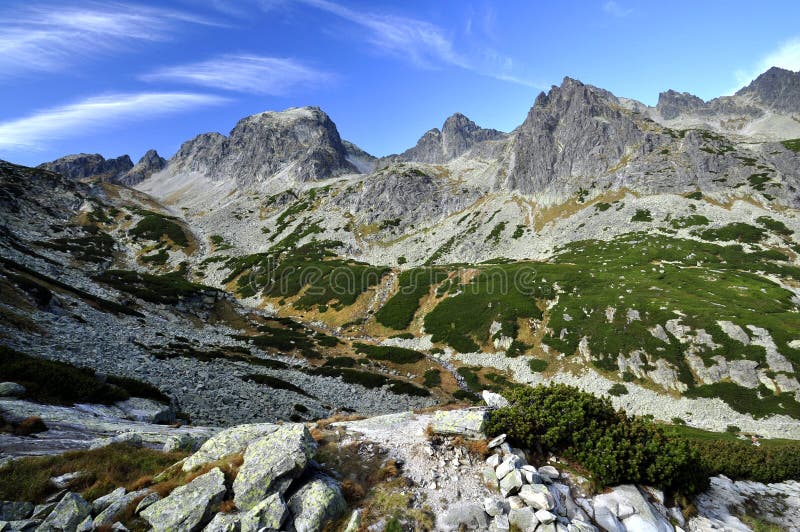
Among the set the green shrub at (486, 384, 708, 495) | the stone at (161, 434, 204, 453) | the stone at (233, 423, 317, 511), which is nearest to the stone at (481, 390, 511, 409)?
the green shrub at (486, 384, 708, 495)

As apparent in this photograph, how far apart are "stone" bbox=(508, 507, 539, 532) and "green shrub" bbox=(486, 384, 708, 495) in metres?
2.90

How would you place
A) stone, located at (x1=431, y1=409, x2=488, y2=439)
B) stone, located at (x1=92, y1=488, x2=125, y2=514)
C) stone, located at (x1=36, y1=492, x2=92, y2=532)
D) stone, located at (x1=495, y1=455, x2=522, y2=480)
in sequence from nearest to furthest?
stone, located at (x1=36, y1=492, x2=92, y2=532), stone, located at (x1=92, y1=488, x2=125, y2=514), stone, located at (x1=495, y1=455, x2=522, y2=480), stone, located at (x1=431, y1=409, x2=488, y2=439)

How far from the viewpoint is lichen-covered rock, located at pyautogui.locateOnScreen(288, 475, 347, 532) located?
898 centimetres

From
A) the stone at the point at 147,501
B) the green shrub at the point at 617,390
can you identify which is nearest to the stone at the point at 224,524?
the stone at the point at 147,501

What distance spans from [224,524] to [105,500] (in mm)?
3723

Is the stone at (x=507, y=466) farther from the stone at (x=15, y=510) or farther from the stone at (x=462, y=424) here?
the stone at (x=15, y=510)

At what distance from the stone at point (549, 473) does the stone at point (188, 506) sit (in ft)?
30.6

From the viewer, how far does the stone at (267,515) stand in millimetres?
8617

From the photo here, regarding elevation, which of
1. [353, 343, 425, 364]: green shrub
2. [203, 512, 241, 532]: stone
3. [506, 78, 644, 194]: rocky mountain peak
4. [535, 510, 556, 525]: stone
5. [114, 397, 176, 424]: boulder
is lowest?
[353, 343, 425, 364]: green shrub

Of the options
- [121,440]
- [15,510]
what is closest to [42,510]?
[15,510]

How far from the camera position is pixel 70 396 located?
60.7 ft

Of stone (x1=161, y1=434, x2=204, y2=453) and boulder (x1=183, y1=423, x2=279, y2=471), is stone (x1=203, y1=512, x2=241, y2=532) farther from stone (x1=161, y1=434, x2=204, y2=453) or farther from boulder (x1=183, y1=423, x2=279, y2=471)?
stone (x1=161, y1=434, x2=204, y2=453)

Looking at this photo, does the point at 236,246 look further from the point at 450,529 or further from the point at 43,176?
the point at 450,529

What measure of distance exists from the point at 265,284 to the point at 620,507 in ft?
305
